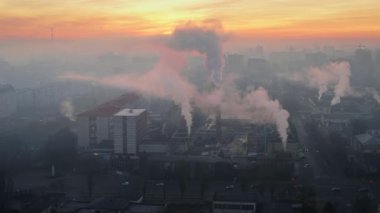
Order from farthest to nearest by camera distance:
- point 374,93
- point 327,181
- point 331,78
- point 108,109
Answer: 1. point 331,78
2. point 374,93
3. point 108,109
4. point 327,181

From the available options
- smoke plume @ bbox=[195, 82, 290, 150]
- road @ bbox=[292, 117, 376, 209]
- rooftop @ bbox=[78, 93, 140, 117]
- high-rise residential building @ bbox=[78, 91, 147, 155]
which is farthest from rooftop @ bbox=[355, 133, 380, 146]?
rooftop @ bbox=[78, 93, 140, 117]

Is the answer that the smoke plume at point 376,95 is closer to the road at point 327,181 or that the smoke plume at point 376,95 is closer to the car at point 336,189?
the road at point 327,181

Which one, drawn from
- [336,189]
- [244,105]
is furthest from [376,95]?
[336,189]

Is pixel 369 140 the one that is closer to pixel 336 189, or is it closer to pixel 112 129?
pixel 336 189

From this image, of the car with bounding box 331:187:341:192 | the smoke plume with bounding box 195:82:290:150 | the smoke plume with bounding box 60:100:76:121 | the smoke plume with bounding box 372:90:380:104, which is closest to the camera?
the car with bounding box 331:187:341:192

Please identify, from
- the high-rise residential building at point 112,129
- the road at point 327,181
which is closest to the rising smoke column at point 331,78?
the road at point 327,181

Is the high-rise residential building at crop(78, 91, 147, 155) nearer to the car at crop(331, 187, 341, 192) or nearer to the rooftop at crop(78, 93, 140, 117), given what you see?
the rooftop at crop(78, 93, 140, 117)

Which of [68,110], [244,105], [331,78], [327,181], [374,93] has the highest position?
[331,78]
